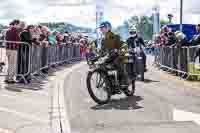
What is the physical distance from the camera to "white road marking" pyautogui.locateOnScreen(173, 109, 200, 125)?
8094 millimetres

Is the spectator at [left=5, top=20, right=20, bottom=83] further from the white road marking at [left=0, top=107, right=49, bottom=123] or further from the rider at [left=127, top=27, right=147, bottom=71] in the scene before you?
the white road marking at [left=0, top=107, right=49, bottom=123]

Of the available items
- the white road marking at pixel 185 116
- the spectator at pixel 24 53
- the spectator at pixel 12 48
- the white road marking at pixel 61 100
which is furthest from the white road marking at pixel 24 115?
→ the spectator at pixel 24 53

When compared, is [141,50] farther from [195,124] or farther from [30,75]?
[195,124]

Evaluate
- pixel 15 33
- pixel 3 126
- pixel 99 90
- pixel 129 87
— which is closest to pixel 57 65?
pixel 15 33

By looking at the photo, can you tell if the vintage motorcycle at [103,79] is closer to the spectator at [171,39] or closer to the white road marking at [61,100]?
the white road marking at [61,100]

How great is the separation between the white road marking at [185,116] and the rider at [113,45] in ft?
6.50

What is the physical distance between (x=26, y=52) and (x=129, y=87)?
162 inches

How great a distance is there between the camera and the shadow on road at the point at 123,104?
935 cm

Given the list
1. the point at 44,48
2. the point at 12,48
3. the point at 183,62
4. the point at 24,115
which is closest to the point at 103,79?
the point at 24,115

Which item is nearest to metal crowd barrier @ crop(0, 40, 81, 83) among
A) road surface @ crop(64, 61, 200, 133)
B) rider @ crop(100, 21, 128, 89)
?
road surface @ crop(64, 61, 200, 133)

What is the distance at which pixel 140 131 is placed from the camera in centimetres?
714

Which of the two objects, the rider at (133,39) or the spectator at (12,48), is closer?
the spectator at (12,48)

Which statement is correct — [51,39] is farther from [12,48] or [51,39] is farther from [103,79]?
[103,79]

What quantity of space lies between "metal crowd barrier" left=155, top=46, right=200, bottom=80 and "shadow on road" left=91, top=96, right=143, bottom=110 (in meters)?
4.77
